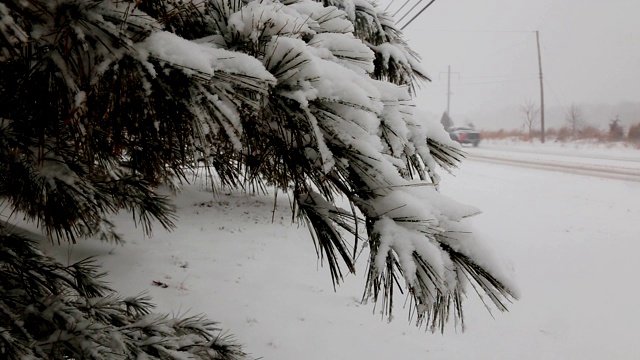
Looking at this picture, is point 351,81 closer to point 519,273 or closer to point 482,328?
point 482,328

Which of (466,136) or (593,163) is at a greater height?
(466,136)

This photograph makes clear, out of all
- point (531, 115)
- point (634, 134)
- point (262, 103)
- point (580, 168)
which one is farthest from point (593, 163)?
point (531, 115)

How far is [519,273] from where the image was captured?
6.72 m

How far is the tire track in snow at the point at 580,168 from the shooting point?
1263 centimetres

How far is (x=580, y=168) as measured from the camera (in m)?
14.2

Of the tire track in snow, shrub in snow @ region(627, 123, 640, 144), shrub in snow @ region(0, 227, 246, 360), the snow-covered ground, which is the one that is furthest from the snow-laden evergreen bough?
shrub in snow @ region(627, 123, 640, 144)

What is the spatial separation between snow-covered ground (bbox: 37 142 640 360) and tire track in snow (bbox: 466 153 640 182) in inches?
187

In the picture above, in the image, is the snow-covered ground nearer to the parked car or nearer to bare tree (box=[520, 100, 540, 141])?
the parked car

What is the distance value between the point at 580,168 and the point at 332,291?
13051mm

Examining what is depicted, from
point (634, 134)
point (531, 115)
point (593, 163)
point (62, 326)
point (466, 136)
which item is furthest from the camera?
point (531, 115)

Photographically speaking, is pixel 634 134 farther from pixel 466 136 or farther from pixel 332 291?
pixel 332 291

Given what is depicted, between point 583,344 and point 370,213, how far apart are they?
5.42 metres

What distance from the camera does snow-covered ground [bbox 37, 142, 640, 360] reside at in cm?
429

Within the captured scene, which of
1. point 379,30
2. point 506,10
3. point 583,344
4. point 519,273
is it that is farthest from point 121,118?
point 506,10
